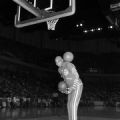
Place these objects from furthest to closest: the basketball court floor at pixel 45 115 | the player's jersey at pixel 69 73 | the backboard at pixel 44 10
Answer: the basketball court floor at pixel 45 115, the backboard at pixel 44 10, the player's jersey at pixel 69 73

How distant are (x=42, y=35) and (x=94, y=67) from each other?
8.22m

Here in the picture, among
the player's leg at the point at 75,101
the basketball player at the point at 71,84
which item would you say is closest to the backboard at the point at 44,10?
the basketball player at the point at 71,84

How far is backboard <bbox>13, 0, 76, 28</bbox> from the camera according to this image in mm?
7391

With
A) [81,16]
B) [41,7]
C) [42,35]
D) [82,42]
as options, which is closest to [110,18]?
[81,16]

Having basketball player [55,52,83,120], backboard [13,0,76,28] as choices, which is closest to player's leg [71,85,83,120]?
basketball player [55,52,83,120]

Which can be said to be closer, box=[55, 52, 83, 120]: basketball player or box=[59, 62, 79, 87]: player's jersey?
box=[55, 52, 83, 120]: basketball player

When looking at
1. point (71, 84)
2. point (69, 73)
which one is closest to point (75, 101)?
point (71, 84)

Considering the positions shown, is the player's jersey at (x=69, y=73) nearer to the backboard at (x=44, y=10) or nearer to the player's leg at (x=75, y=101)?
the player's leg at (x=75, y=101)

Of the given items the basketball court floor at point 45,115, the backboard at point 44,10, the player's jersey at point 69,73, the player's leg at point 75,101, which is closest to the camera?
the player's leg at point 75,101

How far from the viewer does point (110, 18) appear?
1678cm

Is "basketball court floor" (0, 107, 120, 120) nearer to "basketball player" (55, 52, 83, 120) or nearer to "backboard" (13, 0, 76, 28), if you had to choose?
"backboard" (13, 0, 76, 28)

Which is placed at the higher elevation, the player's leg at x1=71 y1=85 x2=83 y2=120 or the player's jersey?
the player's jersey

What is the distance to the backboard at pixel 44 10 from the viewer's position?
7391 millimetres

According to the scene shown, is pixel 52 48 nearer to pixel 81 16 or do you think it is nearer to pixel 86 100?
pixel 86 100
